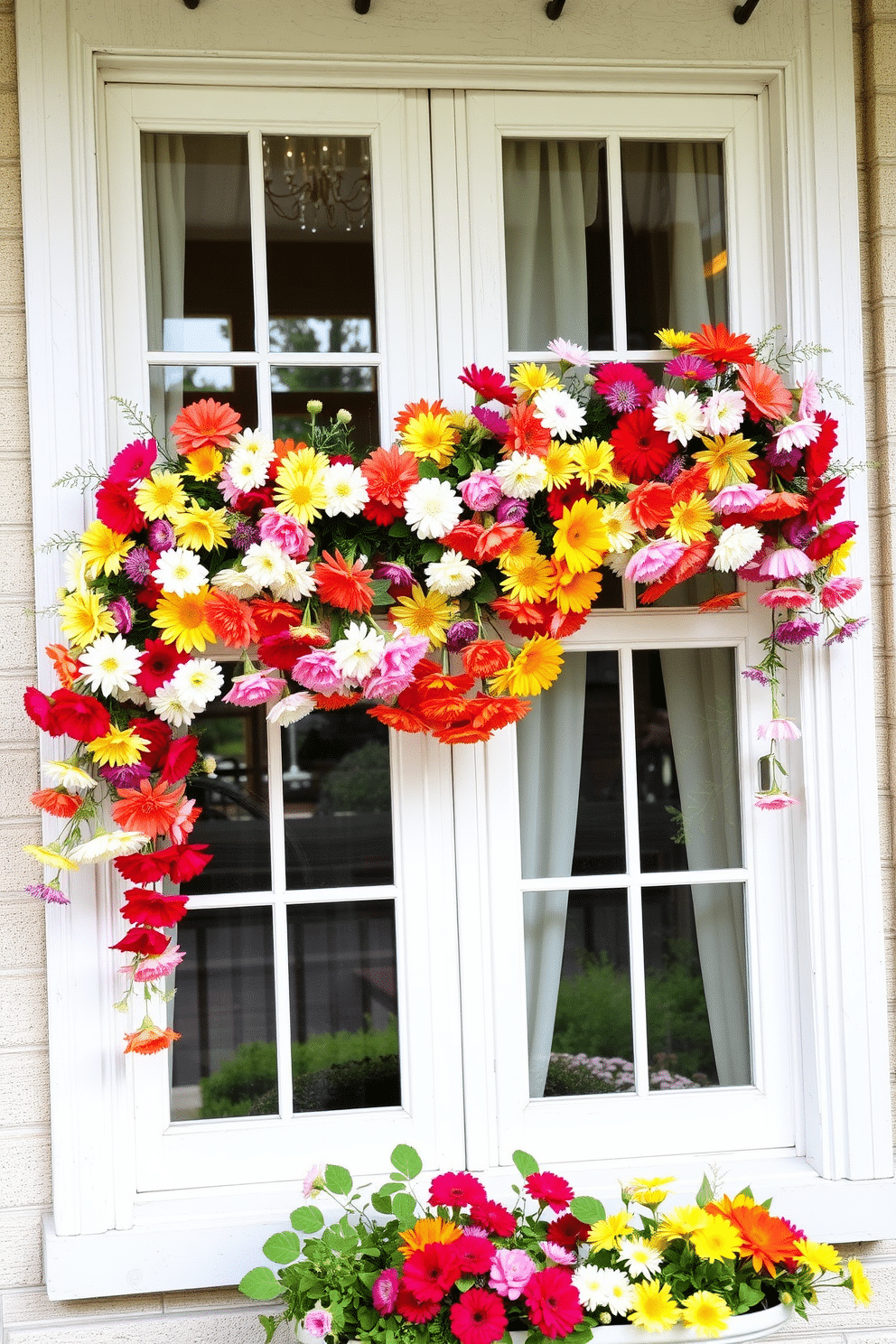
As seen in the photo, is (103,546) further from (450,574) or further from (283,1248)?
(283,1248)

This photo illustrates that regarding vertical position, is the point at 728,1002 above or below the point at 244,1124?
above

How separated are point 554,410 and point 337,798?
17.7ft

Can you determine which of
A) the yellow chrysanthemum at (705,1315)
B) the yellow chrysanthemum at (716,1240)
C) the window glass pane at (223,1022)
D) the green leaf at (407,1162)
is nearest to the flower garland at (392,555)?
the window glass pane at (223,1022)

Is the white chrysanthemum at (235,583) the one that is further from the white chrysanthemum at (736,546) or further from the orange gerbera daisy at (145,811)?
the white chrysanthemum at (736,546)

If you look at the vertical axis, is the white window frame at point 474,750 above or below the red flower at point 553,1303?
above

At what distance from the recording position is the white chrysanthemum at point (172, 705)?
6.14 feet

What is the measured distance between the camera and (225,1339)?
2.05 m

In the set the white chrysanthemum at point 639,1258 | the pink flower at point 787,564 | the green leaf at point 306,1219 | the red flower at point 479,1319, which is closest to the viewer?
the red flower at point 479,1319

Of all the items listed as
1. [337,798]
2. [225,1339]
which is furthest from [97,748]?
[337,798]

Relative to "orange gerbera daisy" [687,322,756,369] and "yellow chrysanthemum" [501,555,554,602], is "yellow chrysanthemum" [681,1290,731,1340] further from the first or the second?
"orange gerbera daisy" [687,322,756,369]

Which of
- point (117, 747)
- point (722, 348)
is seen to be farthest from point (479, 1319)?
point (722, 348)

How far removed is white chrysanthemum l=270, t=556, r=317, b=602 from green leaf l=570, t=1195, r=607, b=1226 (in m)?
1.06

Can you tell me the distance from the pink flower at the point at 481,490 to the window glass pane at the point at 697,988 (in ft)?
2.73

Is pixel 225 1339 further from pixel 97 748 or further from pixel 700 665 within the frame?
pixel 700 665
